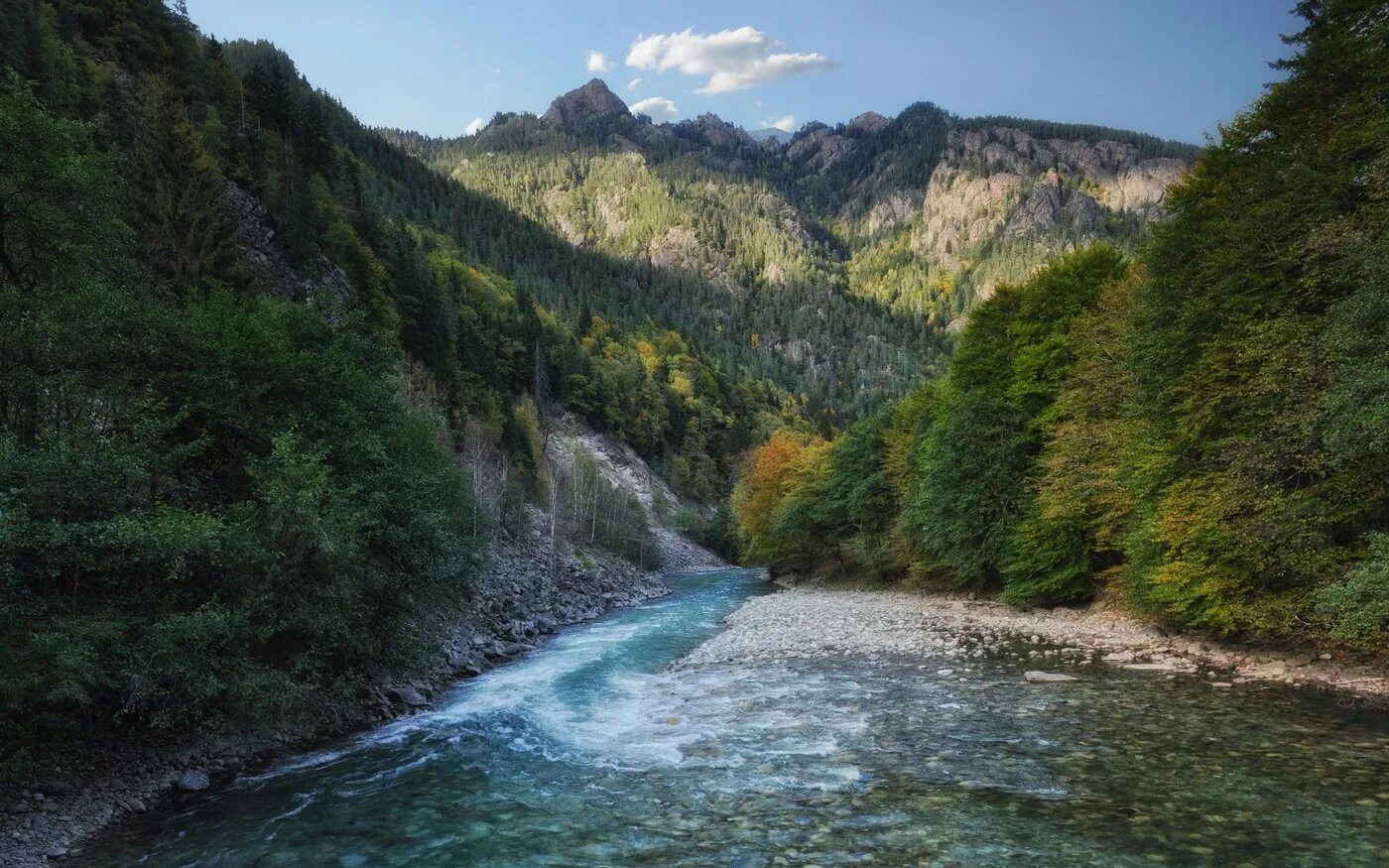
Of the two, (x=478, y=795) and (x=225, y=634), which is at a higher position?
(x=225, y=634)

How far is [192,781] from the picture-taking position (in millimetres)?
12219

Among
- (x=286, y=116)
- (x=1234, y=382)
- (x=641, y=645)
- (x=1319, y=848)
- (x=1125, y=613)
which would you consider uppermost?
(x=286, y=116)

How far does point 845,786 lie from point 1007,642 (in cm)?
1470

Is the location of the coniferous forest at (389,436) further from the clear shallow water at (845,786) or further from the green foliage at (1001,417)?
the clear shallow water at (845,786)

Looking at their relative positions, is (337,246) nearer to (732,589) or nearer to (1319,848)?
(732,589)

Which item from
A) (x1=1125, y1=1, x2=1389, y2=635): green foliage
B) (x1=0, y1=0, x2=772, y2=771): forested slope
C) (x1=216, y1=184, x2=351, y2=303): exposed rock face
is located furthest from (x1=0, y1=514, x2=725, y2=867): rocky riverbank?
(x1=1125, y1=1, x2=1389, y2=635): green foliage

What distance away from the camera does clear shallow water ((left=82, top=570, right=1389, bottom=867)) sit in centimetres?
866

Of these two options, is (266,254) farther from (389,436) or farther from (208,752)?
(208,752)

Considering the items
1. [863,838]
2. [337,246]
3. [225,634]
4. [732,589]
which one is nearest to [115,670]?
[225,634]

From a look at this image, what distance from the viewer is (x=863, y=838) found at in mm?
8938

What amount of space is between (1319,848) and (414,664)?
18.4 m

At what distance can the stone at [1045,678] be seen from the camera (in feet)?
55.6

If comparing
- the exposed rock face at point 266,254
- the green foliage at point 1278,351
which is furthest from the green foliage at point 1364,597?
the exposed rock face at point 266,254

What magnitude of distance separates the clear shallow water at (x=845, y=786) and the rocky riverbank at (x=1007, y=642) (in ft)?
4.95
